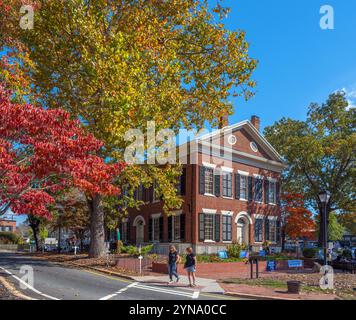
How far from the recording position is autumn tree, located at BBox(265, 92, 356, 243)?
4175cm

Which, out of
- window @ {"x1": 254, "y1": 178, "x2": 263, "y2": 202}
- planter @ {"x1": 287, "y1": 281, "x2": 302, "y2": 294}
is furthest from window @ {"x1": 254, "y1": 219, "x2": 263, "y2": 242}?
planter @ {"x1": 287, "y1": 281, "x2": 302, "y2": 294}

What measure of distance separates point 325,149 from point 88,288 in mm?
31105

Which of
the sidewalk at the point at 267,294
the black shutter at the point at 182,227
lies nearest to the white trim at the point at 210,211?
the black shutter at the point at 182,227

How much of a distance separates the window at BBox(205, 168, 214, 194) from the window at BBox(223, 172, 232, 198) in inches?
64.4

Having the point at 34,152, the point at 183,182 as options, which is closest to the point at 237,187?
the point at 183,182

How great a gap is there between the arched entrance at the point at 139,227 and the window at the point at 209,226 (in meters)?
7.16

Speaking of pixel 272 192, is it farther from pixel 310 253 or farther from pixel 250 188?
pixel 310 253

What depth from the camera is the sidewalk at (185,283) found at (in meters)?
16.8

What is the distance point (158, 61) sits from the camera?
23266 mm

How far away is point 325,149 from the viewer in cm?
4138

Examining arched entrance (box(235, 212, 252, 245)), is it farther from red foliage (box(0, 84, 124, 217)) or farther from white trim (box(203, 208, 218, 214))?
red foliage (box(0, 84, 124, 217))
